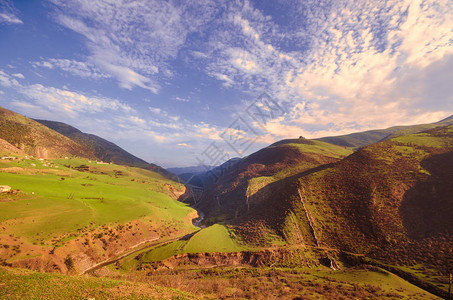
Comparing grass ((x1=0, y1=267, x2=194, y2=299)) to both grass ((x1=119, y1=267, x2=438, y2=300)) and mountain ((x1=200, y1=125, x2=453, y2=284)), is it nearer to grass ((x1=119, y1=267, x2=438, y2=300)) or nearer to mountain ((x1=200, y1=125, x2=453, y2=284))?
grass ((x1=119, y1=267, x2=438, y2=300))

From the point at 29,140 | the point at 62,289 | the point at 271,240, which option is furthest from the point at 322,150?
the point at 29,140

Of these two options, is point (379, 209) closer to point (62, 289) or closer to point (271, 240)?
point (271, 240)

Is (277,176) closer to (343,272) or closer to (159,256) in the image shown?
(343,272)

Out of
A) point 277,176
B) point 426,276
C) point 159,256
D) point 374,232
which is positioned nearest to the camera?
point 426,276

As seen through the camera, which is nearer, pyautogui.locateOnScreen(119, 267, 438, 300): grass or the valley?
pyautogui.locateOnScreen(119, 267, 438, 300): grass

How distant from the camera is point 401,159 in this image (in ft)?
147

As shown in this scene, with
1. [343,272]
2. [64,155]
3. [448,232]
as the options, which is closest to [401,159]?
[448,232]

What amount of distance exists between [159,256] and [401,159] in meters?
64.0

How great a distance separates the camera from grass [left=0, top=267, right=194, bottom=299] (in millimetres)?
11961

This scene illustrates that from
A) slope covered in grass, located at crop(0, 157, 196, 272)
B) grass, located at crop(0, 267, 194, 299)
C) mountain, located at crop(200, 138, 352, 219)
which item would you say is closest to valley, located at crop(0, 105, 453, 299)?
grass, located at crop(0, 267, 194, 299)

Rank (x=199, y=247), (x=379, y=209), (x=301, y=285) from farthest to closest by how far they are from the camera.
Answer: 1. (x=199, y=247)
2. (x=379, y=209)
3. (x=301, y=285)

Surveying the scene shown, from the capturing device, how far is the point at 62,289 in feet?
43.4

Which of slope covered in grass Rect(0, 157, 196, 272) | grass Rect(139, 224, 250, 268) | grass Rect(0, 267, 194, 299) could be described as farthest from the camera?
grass Rect(139, 224, 250, 268)

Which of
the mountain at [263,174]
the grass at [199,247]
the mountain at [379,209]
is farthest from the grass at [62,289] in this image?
the mountain at [263,174]
